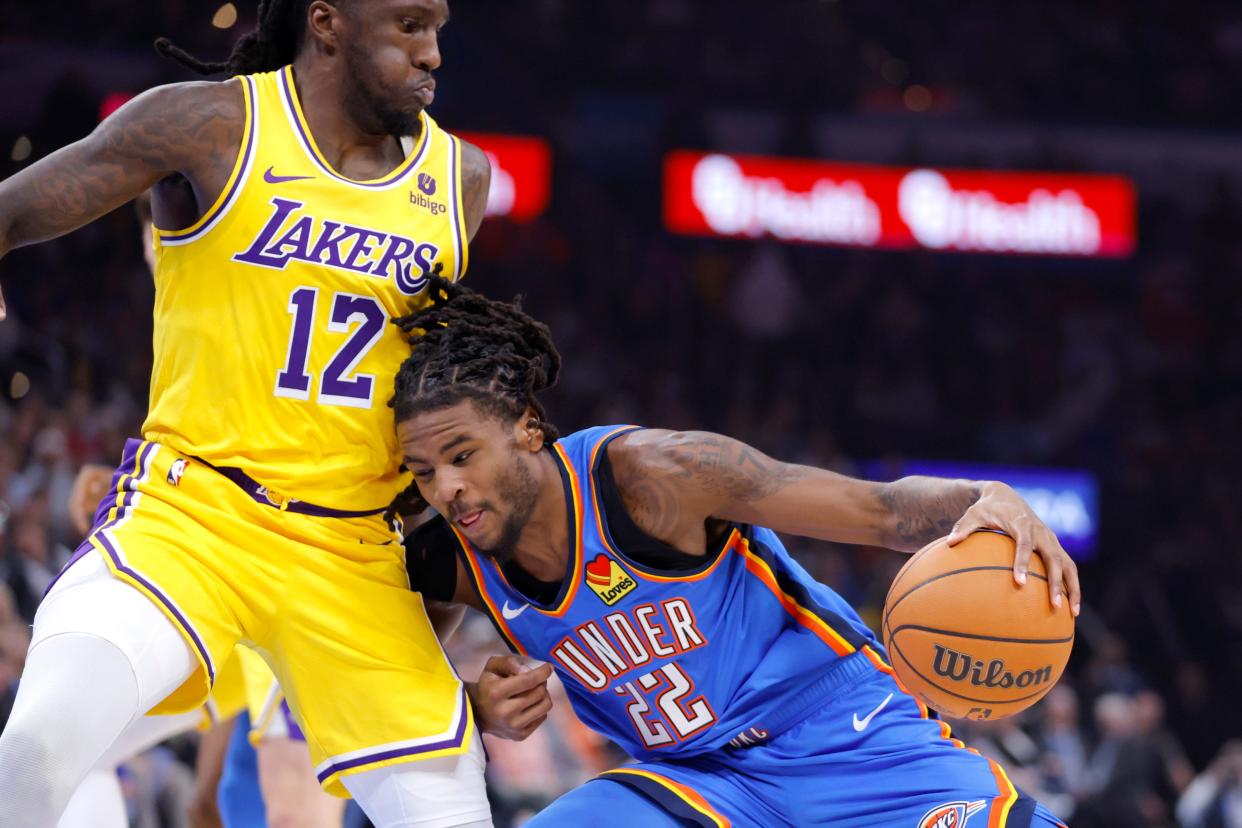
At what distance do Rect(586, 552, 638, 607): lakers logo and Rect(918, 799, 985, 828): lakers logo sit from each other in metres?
0.76

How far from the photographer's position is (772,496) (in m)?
3.01

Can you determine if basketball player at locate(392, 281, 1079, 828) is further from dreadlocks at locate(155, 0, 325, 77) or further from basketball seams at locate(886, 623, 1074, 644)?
dreadlocks at locate(155, 0, 325, 77)

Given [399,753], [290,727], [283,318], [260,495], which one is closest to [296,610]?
[260,495]

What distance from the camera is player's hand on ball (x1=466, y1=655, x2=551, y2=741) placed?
309 centimetres

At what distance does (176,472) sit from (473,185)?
0.92 m

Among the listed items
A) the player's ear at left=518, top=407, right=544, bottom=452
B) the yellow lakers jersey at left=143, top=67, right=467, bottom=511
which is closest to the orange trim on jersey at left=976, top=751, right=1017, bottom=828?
the player's ear at left=518, top=407, right=544, bottom=452

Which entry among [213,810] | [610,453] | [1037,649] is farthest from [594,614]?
[213,810]

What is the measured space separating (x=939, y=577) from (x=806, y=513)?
1.00 feet

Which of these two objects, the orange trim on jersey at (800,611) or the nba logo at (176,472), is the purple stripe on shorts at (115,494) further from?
the orange trim on jersey at (800,611)

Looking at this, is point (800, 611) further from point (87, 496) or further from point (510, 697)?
point (87, 496)

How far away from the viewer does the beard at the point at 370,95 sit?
10.1 feet

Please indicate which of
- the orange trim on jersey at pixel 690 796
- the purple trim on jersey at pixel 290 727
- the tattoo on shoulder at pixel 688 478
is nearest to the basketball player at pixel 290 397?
the orange trim on jersey at pixel 690 796

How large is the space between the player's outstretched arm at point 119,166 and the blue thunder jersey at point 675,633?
37.9 inches

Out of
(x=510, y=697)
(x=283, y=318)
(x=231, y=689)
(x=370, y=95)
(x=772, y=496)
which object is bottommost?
(x=231, y=689)
